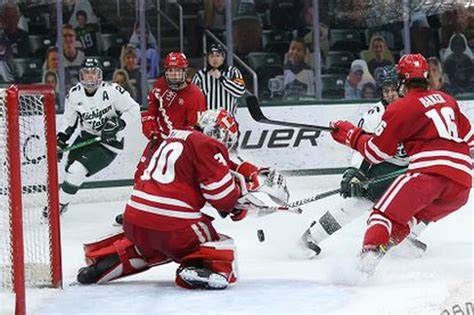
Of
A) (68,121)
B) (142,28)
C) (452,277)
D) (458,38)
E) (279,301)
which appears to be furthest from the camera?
(458,38)

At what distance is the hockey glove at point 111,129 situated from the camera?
7252 millimetres

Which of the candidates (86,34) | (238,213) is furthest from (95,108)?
(238,213)

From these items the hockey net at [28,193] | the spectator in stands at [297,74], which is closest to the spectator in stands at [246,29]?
the spectator in stands at [297,74]

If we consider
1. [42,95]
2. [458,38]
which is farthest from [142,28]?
[42,95]

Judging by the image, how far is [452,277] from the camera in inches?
197

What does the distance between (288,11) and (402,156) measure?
3.46 m

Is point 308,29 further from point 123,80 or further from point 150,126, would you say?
point 150,126

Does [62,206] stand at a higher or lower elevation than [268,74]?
lower

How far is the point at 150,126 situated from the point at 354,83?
2357 mm

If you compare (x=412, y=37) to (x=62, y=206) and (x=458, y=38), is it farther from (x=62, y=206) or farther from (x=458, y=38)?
(x=62, y=206)

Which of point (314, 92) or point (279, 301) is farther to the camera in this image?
point (314, 92)

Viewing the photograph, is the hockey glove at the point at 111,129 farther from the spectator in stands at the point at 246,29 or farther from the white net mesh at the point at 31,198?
the spectator in stands at the point at 246,29

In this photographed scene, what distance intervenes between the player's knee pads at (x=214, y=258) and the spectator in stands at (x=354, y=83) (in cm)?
438

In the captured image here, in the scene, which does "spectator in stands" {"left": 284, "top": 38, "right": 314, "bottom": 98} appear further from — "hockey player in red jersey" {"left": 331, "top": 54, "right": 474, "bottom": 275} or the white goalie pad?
"hockey player in red jersey" {"left": 331, "top": 54, "right": 474, "bottom": 275}
